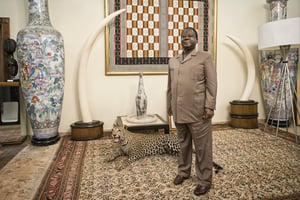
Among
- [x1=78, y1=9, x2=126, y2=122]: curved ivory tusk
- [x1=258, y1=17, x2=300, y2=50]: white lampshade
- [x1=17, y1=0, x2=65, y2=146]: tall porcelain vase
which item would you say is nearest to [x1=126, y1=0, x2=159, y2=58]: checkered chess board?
[x1=78, y1=9, x2=126, y2=122]: curved ivory tusk

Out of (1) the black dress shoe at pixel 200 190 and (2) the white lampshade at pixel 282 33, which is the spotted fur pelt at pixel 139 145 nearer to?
(1) the black dress shoe at pixel 200 190

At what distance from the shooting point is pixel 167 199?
1.53 metres

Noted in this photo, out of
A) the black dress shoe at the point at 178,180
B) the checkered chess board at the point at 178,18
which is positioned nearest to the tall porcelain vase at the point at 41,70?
the checkered chess board at the point at 178,18

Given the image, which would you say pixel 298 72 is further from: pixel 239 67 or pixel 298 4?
pixel 298 4

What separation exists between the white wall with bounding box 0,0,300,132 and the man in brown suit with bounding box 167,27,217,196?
1920mm

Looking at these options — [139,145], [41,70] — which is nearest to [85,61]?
[41,70]

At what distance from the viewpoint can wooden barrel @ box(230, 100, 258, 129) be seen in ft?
11.2

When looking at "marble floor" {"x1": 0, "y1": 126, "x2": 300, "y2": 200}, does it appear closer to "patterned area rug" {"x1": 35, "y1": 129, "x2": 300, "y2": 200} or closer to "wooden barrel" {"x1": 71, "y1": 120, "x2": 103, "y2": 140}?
"patterned area rug" {"x1": 35, "y1": 129, "x2": 300, "y2": 200}

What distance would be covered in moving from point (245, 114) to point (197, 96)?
7.19ft

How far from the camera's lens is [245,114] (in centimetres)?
342

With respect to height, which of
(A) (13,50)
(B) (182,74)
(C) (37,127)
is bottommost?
(C) (37,127)

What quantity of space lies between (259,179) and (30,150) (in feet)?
7.88

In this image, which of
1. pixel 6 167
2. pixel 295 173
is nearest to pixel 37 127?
pixel 6 167

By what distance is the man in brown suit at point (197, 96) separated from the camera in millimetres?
1537
